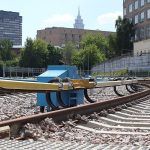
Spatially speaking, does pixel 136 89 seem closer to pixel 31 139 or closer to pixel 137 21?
pixel 31 139

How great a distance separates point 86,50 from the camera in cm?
11050

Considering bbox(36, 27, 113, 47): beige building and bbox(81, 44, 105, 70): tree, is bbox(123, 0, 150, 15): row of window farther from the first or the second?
bbox(36, 27, 113, 47): beige building

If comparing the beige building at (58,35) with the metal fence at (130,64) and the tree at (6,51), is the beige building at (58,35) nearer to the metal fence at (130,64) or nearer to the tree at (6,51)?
the tree at (6,51)

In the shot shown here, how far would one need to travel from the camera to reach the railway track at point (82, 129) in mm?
7227

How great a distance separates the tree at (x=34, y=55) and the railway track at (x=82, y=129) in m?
85.7

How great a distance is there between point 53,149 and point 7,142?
3.09ft

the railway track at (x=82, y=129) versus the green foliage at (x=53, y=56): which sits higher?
the green foliage at (x=53, y=56)

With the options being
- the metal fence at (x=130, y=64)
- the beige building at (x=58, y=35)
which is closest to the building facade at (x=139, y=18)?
the metal fence at (x=130, y=64)

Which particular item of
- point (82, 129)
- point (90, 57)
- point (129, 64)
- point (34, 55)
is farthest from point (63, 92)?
point (90, 57)

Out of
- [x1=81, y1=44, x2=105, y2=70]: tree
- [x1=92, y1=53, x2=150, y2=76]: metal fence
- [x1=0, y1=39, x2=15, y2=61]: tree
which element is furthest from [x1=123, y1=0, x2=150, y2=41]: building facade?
[x1=0, y1=39, x2=15, y2=61]: tree

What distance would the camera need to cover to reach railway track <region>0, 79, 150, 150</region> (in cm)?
723

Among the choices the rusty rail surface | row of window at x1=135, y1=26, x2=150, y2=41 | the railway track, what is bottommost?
the railway track

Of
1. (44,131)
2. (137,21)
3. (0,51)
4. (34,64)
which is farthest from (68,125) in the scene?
(0,51)

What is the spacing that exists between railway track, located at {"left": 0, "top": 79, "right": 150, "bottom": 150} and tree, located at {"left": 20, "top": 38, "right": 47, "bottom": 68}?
85723mm
